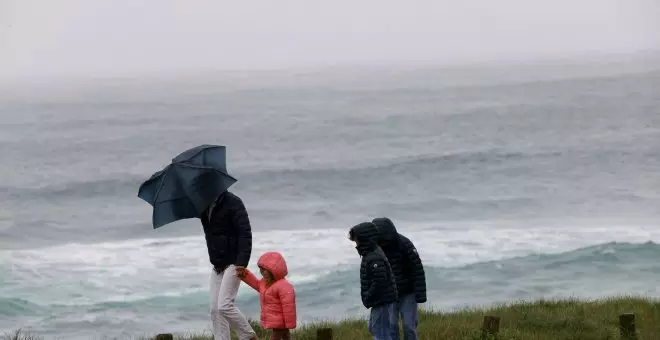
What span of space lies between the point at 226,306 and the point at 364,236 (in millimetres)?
1567

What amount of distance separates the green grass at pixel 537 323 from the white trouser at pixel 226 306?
2.18 m

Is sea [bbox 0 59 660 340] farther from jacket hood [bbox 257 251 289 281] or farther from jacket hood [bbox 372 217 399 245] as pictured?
jacket hood [bbox 257 251 289 281]

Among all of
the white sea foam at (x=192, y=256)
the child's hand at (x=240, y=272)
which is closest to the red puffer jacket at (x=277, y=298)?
the child's hand at (x=240, y=272)

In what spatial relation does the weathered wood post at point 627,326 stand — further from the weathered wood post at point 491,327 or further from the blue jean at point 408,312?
the blue jean at point 408,312

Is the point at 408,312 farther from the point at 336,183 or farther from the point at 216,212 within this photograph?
the point at 336,183

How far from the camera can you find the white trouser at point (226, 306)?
1056 cm

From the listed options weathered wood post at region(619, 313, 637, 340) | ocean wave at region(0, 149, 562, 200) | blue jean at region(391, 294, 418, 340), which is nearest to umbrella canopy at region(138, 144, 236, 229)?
blue jean at region(391, 294, 418, 340)

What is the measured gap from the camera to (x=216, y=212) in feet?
34.8

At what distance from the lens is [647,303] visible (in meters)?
15.5

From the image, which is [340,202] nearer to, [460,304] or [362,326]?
[460,304]

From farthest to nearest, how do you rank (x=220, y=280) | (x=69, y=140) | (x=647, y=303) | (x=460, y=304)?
(x=69, y=140), (x=460, y=304), (x=647, y=303), (x=220, y=280)

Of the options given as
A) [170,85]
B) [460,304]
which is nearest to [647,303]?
[460,304]

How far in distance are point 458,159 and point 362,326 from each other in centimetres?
3310

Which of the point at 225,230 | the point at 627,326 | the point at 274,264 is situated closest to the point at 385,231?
the point at 274,264
